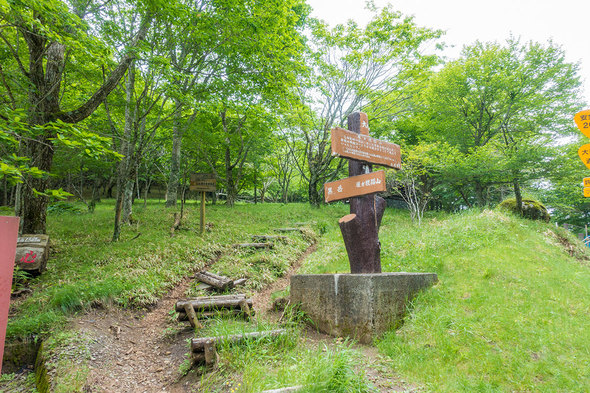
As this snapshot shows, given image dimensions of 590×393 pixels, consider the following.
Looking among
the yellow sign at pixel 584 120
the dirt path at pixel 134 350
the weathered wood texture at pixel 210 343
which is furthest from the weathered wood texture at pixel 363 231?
the dirt path at pixel 134 350

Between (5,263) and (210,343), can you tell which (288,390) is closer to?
(210,343)

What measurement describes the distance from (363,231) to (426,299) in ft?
5.04

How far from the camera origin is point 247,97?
10008mm

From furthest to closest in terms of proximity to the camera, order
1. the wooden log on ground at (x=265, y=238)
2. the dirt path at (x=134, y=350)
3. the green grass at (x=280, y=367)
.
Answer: the wooden log on ground at (x=265, y=238)
the dirt path at (x=134, y=350)
the green grass at (x=280, y=367)

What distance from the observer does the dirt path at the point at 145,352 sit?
342cm

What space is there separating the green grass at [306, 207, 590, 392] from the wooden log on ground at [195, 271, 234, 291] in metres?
3.62

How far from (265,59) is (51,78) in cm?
551

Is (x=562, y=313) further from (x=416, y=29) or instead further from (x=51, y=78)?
(x=416, y=29)

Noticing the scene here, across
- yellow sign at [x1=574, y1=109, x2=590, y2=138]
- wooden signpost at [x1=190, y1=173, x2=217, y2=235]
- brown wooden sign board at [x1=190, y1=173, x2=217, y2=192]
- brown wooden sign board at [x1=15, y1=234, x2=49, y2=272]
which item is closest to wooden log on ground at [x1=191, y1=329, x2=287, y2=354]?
brown wooden sign board at [x1=15, y1=234, x2=49, y2=272]

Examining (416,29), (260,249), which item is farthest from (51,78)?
(416,29)

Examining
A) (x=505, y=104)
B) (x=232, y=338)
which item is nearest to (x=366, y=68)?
(x=505, y=104)

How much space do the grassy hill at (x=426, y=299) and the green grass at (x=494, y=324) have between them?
16mm

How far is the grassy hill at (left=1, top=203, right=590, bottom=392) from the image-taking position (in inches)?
124

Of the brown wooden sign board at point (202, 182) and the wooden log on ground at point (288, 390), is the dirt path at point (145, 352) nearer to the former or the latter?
the wooden log on ground at point (288, 390)
